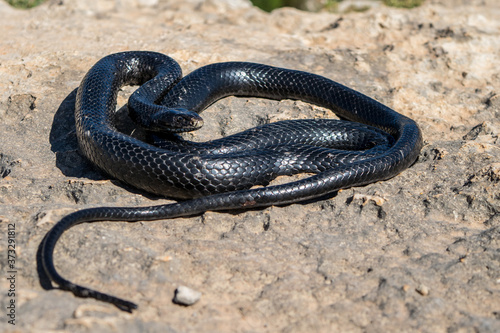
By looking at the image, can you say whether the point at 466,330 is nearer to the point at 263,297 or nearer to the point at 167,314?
the point at 263,297

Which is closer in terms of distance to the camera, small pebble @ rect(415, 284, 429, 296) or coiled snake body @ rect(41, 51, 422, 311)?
small pebble @ rect(415, 284, 429, 296)

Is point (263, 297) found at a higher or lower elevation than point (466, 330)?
lower

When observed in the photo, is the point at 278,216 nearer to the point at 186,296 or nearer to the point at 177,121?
the point at 186,296

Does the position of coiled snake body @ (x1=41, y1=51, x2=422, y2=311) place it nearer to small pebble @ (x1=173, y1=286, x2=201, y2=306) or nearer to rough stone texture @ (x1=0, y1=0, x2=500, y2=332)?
rough stone texture @ (x1=0, y1=0, x2=500, y2=332)

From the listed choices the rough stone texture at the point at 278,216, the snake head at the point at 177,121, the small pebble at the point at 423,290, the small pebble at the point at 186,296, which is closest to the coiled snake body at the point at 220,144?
the snake head at the point at 177,121

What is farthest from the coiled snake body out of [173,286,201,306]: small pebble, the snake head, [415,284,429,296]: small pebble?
[415,284,429,296]: small pebble

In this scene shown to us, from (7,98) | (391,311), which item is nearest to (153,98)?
(7,98)

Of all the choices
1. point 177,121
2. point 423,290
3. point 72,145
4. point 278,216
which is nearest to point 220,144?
point 177,121
